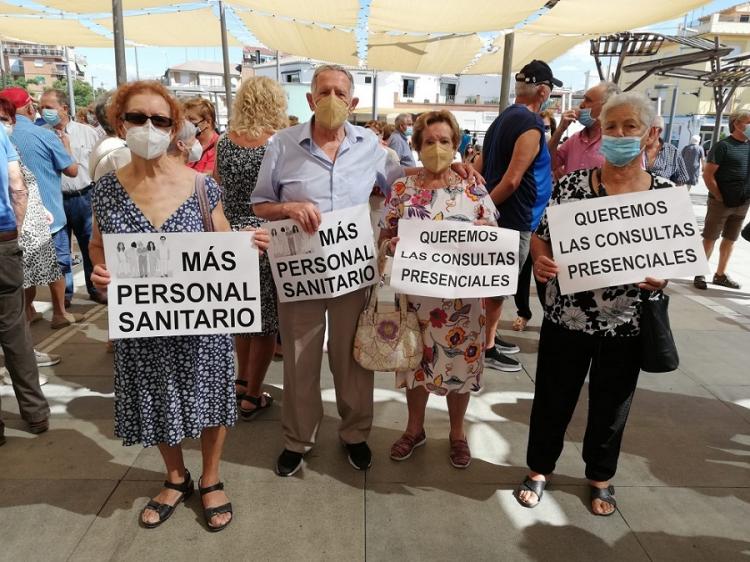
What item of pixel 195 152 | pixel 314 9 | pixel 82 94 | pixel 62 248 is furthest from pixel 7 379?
pixel 82 94

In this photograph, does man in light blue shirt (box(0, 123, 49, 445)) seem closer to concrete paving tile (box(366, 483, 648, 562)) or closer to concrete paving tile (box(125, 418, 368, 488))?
concrete paving tile (box(125, 418, 368, 488))

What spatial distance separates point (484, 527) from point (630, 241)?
152 centimetres

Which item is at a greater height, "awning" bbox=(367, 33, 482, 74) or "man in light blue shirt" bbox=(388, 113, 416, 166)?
"awning" bbox=(367, 33, 482, 74)

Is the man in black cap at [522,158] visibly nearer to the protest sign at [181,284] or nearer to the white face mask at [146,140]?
the protest sign at [181,284]

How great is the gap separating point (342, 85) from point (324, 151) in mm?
329

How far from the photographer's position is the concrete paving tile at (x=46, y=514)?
2.35 meters

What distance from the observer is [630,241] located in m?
2.35

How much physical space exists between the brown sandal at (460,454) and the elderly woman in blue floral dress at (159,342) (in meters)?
1.27

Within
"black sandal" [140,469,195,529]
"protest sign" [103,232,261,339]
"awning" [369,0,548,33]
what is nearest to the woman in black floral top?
"protest sign" [103,232,261,339]

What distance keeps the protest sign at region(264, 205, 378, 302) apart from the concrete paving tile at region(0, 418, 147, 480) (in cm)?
135

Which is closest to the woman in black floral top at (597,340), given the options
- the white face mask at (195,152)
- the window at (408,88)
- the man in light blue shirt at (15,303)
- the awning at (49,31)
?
the white face mask at (195,152)

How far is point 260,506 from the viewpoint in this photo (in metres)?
2.66

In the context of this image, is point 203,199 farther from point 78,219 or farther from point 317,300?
point 78,219

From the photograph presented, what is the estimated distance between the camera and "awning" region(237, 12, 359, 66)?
11.0 meters
